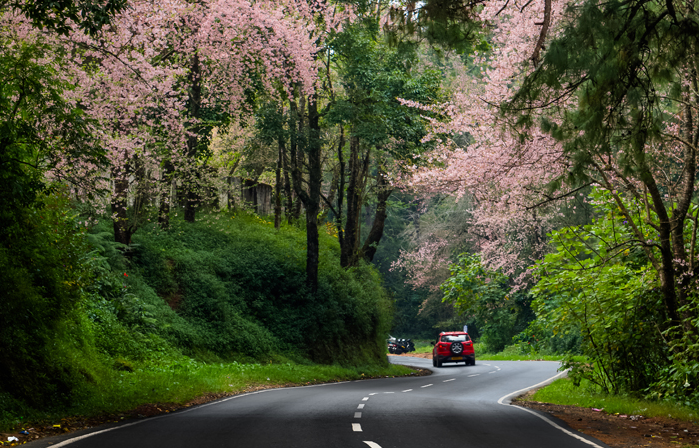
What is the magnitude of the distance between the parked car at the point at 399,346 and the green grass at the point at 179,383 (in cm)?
2979

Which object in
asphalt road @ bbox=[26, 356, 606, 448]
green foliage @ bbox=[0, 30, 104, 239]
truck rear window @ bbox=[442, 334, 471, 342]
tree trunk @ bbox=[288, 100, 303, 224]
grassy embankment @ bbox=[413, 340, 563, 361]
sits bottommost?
grassy embankment @ bbox=[413, 340, 563, 361]

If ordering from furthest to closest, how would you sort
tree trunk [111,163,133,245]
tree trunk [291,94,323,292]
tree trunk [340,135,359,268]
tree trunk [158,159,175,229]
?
tree trunk [340,135,359,268] < tree trunk [291,94,323,292] < tree trunk [158,159,175,229] < tree trunk [111,163,133,245]

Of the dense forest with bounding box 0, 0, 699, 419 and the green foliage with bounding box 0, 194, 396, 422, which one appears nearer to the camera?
the dense forest with bounding box 0, 0, 699, 419

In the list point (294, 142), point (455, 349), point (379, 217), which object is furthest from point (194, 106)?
point (455, 349)

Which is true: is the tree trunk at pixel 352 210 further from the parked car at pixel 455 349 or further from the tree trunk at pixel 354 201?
the parked car at pixel 455 349

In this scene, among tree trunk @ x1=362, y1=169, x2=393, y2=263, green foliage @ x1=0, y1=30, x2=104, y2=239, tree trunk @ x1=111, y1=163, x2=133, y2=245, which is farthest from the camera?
tree trunk @ x1=362, y1=169, x2=393, y2=263

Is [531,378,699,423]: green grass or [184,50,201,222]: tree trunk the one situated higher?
[184,50,201,222]: tree trunk

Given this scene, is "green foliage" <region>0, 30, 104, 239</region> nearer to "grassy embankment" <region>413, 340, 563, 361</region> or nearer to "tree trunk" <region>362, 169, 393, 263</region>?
"tree trunk" <region>362, 169, 393, 263</region>

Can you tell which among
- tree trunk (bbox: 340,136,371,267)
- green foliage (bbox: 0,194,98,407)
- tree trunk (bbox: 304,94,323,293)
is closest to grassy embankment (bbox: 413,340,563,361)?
tree trunk (bbox: 340,136,371,267)

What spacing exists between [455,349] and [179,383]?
70.8ft

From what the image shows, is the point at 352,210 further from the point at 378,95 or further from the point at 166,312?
the point at 166,312

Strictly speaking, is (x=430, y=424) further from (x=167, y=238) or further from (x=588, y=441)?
(x=167, y=238)

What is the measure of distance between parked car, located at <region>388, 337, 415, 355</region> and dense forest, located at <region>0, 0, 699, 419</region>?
2228cm

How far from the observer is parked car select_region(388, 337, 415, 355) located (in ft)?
183
